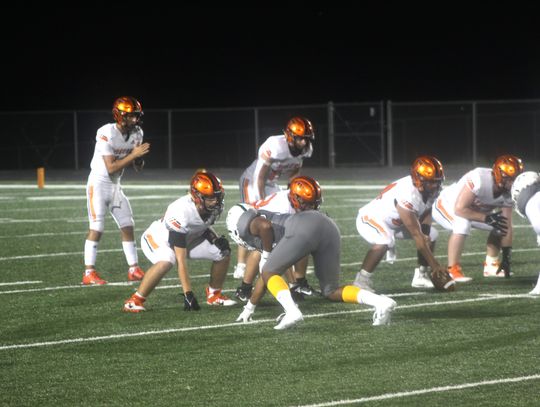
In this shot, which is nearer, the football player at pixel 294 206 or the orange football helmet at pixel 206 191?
the football player at pixel 294 206

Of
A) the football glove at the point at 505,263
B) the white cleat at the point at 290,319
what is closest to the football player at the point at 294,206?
the white cleat at the point at 290,319

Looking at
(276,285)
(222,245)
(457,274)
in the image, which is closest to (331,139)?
(457,274)

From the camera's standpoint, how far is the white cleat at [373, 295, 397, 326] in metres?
8.19

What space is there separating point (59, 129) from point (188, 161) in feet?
12.4

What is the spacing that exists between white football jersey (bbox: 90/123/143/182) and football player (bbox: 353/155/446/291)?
2.34 m

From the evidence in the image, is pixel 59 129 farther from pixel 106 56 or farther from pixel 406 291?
pixel 406 291

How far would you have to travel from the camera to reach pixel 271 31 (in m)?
39.1

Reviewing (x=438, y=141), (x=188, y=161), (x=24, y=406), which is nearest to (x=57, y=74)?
(x=188, y=161)

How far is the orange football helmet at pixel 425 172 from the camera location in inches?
384

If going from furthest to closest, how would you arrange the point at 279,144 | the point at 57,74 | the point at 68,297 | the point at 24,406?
the point at 57,74
the point at 279,144
the point at 68,297
the point at 24,406

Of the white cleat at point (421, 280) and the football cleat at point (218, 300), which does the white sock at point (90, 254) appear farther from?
the white cleat at point (421, 280)

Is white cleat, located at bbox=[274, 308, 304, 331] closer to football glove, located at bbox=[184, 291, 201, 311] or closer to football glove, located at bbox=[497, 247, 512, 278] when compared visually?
football glove, located at bbox=[184, 291, 201, 311]

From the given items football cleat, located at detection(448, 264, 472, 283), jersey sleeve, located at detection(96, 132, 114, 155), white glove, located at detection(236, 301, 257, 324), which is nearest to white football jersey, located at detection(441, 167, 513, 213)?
football cleat, located at detection(448, 264, 472, 283)

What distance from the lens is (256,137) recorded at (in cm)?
3259
